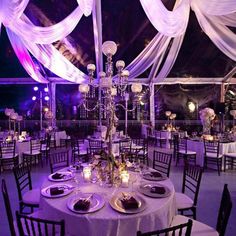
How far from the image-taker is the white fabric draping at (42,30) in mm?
4273

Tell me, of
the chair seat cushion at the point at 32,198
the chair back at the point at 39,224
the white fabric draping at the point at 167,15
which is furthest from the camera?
the white fabric draping at the point at 167,15

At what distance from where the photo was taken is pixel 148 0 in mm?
3736

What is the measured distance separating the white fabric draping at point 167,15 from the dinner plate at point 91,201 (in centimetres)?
286

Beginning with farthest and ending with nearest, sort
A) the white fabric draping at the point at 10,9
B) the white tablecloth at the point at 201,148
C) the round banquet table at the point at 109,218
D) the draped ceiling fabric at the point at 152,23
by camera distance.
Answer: the white tablecloth at the point at 201,148, the draped ceiling fabric at the point at 152,23, the white fabric draping at the point at 10,9, the round banquet table at the point at 109,218

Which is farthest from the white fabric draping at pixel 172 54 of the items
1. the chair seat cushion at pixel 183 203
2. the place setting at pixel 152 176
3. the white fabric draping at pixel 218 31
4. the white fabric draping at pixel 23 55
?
the chair seat cushion at pixel 183 203

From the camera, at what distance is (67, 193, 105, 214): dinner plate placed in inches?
85.7

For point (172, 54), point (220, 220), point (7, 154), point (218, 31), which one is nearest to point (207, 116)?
point (172, 54)

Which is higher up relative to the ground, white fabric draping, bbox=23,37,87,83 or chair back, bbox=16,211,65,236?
white fabric draping, bbox=23,37,87,83

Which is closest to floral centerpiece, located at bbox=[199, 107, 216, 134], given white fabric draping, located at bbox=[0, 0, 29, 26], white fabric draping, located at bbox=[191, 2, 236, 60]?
white fabric draping, located at bbox=[191, 2, 236, 60]

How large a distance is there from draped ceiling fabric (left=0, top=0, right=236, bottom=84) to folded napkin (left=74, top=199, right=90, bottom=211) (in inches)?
104

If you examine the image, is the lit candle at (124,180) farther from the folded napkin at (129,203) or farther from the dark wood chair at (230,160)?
the dark wood chair at (230,160)

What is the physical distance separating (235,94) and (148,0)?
8740 millimetres

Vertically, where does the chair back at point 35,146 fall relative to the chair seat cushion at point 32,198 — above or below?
above

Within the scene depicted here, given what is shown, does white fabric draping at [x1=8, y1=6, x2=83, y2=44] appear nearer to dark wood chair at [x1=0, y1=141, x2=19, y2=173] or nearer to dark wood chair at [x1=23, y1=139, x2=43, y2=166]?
dark wood chair at [x1=0, y1=141, x2=19, y2=173]
